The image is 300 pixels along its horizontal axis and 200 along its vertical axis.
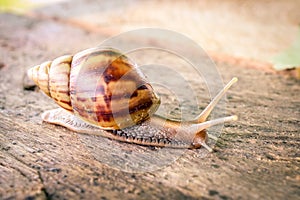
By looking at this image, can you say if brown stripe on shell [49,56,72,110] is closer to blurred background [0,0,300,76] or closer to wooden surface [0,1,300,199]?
wooden surface [0,1,300,199]

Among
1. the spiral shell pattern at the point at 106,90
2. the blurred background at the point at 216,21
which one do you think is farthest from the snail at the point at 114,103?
the blurred background at the point at 216,21

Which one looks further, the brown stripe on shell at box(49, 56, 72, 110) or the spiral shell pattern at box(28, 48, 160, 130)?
the brown stripe on shell at box(49, 56, 72, 110)

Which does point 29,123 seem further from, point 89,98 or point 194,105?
point 194,105

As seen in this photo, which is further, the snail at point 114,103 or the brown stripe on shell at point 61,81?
the brown stripe on shell at point 61,81

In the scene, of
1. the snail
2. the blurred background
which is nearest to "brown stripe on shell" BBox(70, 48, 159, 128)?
the snail

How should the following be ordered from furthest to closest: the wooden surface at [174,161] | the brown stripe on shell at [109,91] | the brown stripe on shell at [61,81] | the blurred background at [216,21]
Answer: the blurred background at [216,21]
the brown stripe on shell at [61,81]
the brown stripe on shell at [109,91]
the wooden surface at [174,161]

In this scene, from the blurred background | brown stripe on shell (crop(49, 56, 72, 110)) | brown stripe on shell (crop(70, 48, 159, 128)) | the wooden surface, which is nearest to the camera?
the wooden surface

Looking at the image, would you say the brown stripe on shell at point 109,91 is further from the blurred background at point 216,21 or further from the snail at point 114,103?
the blurred background at point 216,21
